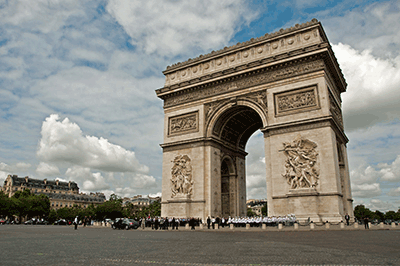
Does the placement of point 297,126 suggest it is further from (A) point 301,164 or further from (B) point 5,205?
(B) point 5,205

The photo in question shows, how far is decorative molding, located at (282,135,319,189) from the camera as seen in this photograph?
21938 millimetres

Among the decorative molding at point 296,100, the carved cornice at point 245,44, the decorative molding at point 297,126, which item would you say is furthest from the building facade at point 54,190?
the decorative molding at point 296,100

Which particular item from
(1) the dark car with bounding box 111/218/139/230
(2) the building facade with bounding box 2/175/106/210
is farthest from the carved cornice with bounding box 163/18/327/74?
(2) the building facade with bounding box 2/175/106/210

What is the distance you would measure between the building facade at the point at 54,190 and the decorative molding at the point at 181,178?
73.9 m

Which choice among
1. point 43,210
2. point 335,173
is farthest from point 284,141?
point 43,210

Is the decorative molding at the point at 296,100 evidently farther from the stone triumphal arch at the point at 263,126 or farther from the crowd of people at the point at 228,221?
the crowd of people at the point at 228,221

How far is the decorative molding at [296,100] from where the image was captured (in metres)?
23.3

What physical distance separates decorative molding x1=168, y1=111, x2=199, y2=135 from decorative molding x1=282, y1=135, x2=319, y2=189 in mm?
8973

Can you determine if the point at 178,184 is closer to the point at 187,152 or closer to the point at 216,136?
the point at 187,152

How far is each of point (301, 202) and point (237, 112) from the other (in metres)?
10.5

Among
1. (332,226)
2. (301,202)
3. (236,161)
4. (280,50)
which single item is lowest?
(332,226)

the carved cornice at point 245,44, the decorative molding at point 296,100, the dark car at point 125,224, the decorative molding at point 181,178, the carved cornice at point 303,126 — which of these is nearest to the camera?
the carved cornice at point 303,126

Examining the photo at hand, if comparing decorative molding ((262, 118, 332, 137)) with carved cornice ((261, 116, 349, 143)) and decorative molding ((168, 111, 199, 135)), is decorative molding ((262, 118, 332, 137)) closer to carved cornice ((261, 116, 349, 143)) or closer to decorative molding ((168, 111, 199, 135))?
carved cornice ((261, 116, 349, 143))

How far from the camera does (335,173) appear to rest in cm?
2114
